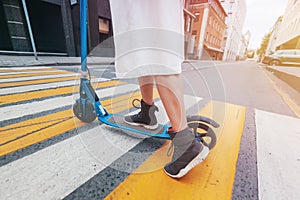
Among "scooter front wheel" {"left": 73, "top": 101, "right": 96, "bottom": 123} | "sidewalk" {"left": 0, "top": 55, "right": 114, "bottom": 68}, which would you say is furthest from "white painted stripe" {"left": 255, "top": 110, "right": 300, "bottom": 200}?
"sidewalk" {"left": 0, "top": 55, "right": 114, "bottom": 68}

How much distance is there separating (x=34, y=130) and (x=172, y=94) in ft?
4.12

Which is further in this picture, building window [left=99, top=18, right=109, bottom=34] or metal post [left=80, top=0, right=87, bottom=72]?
building window [left=99, top=18, right=109, bottom=34]

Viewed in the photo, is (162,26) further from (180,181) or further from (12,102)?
(12,102)

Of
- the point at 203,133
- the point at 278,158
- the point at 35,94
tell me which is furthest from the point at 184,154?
the point at 35,94

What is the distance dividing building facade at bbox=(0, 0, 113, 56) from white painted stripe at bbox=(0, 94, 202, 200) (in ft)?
→ 19.3

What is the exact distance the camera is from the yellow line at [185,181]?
82 centimetres

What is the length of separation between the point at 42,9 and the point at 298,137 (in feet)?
33.4

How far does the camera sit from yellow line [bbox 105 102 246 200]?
0.82 meters

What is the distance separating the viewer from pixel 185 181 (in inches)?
36.3

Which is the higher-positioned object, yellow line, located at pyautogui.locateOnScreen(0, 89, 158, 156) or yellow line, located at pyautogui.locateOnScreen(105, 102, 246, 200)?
yellow line, located at pyautogui.locateOnScreen(0, 89, 158, 156)

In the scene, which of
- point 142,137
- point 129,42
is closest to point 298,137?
point 142,137

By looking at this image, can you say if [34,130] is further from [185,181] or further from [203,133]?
[203,133]

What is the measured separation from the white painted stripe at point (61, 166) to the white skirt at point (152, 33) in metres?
0.65

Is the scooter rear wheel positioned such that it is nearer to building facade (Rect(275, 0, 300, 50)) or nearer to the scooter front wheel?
the scooter front wheel
